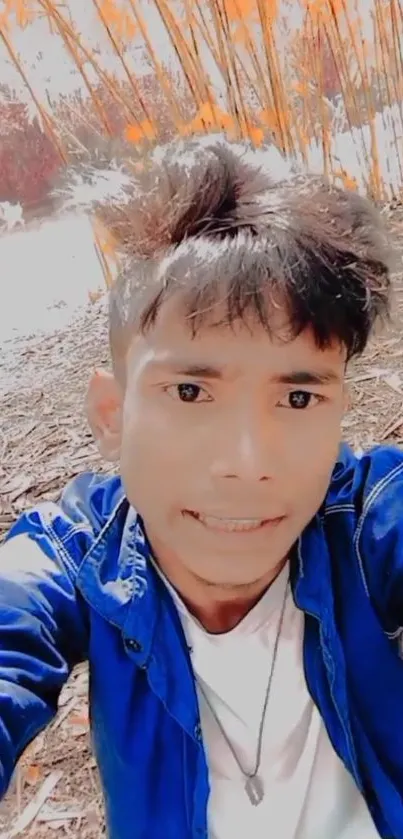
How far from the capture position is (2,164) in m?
2.89

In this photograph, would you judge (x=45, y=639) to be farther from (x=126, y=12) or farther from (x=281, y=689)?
(x=126, y=12)

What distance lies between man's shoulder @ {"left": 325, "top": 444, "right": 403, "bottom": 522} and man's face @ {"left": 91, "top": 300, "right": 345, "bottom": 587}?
0.32 feet

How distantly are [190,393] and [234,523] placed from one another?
0.12 meters

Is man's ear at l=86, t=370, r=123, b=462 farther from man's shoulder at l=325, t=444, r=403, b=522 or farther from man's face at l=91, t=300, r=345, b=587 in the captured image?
man's shoulder at l=325, t=444, r=403, b=522

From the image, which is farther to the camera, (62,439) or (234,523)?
(62,439)

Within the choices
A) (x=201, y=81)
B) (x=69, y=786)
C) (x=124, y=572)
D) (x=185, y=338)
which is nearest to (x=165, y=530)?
(x=124, y=572)

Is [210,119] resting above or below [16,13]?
below

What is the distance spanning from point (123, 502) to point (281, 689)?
0.76ft

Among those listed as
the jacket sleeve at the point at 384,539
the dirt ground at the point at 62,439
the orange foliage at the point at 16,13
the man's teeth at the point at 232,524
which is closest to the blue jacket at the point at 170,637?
the jacket sleeve at the point at 384,539

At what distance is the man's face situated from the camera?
0.85 meters

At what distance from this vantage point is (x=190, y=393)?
34.3 inches

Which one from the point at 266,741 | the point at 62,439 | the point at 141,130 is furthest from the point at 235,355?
the point at 141,130

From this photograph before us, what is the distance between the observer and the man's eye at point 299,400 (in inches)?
34.5

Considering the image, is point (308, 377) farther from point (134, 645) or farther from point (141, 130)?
point (141, 130)
